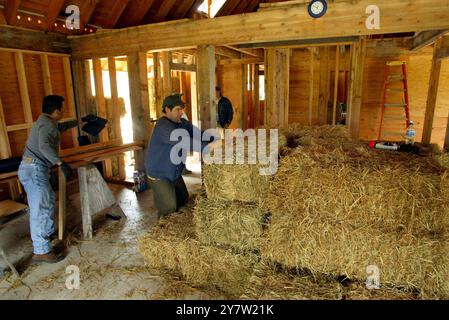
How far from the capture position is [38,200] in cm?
292

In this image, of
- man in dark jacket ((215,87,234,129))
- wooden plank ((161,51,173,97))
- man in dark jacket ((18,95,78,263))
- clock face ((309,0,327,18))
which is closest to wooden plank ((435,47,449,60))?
clock face ((309,0,327,18))

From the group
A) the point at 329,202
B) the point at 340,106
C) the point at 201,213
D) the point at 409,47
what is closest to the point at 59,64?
the point at 201,213

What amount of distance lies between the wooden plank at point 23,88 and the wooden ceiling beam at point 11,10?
451 mm

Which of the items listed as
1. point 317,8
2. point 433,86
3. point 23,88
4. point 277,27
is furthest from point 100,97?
point 433,86

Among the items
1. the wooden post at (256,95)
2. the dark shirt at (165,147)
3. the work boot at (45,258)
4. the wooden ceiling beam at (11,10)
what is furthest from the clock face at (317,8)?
the wooden post at (256,95)

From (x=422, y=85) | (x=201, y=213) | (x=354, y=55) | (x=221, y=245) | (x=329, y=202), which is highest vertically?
(x=354, y=55)

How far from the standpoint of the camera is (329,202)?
78.9 inches

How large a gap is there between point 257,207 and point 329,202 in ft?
1.96

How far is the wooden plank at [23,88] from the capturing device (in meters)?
4.35

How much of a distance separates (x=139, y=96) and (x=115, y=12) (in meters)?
1.36

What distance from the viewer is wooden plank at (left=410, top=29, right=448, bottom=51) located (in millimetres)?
3730

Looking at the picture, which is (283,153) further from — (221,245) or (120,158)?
(120,158)

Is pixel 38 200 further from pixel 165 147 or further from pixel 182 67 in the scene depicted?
pixel 182 67

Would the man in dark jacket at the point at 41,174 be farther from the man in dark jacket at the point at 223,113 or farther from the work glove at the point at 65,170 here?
the man in dark jacket at the point at 223,113
